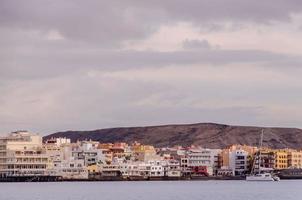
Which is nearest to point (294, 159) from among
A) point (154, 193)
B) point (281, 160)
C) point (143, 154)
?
point (281, 160)

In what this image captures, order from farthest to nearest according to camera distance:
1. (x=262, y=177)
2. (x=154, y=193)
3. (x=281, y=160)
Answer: (x=281, y=160)
(x=262, y=177)
(x=154, y=193)

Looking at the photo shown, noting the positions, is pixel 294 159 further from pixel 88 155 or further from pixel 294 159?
pixel 88 155

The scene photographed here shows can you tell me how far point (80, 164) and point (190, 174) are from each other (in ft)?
77.2

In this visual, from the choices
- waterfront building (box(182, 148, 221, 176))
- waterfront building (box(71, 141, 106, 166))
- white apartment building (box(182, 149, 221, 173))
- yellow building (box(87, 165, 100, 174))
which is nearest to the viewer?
yellow building (box(87, 165, 100, 174))

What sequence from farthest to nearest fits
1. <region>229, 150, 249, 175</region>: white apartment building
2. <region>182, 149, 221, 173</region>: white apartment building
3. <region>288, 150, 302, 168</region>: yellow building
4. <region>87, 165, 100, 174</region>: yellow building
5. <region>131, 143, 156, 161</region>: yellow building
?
<region>288, 150, 302, 168</region>: yellow building < <region>182, 149, 221, 173</region>: white apartment building < <region>229, 150, 249, 175</region>: white apartment building < <region>131, 143, 156, 161</region>: yellow building < <region>87, 165, 100, 174</region>: yellow building

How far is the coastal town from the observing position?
509ft

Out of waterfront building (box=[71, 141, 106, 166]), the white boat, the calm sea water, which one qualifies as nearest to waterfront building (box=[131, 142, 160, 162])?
waterfront building (box=[71, 141, 106, 166])

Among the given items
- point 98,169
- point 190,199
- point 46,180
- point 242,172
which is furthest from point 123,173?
point 190,199

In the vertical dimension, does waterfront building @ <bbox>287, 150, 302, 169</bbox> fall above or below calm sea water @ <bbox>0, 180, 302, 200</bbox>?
above

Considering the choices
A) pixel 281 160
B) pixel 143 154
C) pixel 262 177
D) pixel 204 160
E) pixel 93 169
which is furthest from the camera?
pixel 281 160

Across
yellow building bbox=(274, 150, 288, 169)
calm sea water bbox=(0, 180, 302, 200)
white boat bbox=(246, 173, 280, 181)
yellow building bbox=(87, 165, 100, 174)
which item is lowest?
calm sea water bbox=(0, 180, 302, 200)

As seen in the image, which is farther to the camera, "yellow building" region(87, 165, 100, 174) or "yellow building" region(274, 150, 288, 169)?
"yellow building" region(274, 150, 288, 169)

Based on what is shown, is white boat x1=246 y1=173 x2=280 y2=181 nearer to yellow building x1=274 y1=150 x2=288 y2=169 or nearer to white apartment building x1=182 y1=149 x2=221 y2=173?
white apartment building x1=182 y1=149 x2=221 y2=173

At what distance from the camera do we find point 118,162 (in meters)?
161
